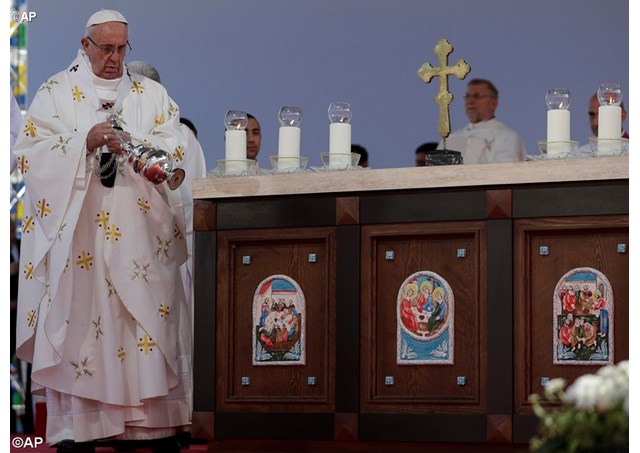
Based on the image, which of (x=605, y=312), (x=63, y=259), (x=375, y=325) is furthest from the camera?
(x=63, y=259)

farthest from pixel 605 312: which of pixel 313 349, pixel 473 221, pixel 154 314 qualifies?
pixel 154 314

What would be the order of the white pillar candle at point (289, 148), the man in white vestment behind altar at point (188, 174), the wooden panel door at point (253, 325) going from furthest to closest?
1. the man in white vestment behind altar at point (188, 174)
2. the white pillar candle at point (289, 148)
3. the wooden panel door at point (253, 325)

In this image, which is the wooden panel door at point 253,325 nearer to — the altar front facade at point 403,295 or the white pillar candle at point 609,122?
the altar front facade at point 403,295

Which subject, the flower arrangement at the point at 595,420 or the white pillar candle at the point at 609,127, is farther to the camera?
the white pillar candle at the point at 609,127

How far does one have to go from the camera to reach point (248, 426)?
575 cm

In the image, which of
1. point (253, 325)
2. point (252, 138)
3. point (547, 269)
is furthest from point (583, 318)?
point (252, 138)

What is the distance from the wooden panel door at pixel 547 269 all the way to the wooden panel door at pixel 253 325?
30.8 inches

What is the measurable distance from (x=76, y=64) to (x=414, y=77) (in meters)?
A: 4.15

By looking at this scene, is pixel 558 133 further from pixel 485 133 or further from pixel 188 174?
pixel 485 133

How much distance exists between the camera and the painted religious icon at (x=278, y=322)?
5.73 metres

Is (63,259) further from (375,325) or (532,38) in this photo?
(532,38)

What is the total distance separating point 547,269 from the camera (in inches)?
209

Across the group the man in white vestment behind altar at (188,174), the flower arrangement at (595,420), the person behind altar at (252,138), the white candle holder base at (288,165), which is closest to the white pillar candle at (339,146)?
the white candle holder base at (288,165)

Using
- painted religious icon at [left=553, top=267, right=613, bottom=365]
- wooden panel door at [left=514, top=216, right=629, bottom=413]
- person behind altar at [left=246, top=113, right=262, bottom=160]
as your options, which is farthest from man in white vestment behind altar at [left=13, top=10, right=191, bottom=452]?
painted religious icon at [left=553, top=267, right=613, bottom=365]
